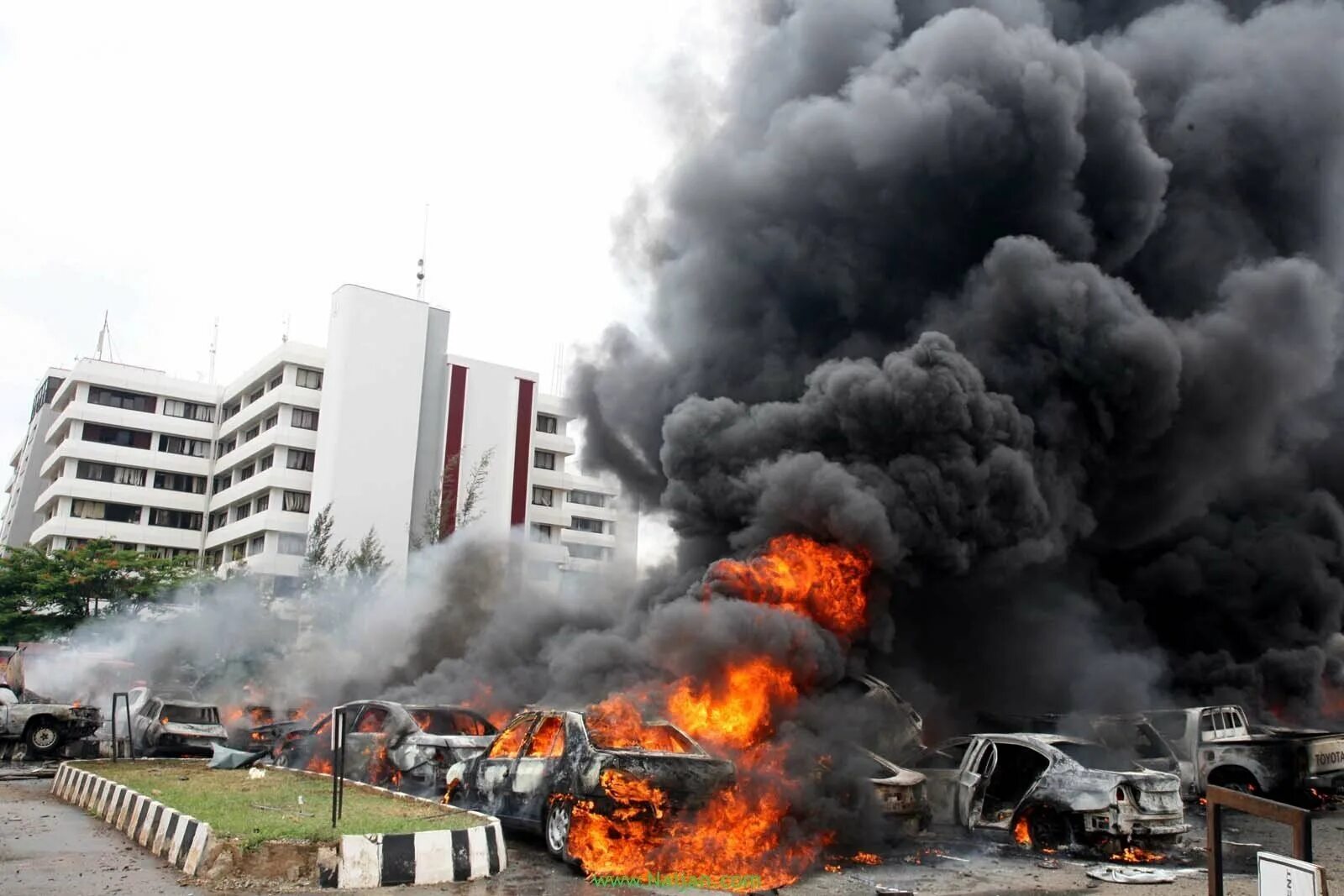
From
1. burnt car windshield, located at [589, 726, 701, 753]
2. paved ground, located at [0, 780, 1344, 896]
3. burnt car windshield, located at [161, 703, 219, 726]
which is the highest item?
burnt car windshield, located at [589, 726, 701, 753]

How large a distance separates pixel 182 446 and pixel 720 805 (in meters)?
54.1

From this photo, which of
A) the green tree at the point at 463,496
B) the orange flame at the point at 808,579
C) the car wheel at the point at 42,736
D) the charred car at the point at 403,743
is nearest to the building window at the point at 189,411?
the green tree at the point at 463,496

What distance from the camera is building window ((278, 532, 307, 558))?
159 ft

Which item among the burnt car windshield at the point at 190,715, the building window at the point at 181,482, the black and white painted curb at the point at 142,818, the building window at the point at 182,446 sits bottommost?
the black and white painted curb at the point at 142,818

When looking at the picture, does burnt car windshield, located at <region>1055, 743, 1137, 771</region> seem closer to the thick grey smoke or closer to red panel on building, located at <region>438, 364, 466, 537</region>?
the thick grey smoke

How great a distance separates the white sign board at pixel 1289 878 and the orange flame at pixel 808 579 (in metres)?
9.27

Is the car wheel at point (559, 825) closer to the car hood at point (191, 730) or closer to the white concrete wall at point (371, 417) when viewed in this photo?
the car hood at point (191, 730)

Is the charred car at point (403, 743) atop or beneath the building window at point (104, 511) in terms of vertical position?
beneath

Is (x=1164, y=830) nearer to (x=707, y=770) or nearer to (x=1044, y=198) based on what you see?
(x=707, y=770)

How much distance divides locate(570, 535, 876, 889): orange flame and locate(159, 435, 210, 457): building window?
167 feet

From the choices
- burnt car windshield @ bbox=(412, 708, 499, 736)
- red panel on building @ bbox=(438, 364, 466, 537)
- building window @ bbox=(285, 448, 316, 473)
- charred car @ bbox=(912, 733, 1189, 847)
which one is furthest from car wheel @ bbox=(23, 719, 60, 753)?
building window @ bbox=(285, 448, 316, 473)

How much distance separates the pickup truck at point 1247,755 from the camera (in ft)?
42.0

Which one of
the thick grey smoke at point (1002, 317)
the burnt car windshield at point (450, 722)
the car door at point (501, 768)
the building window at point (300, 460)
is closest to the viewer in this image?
the car door at point (501, 768)

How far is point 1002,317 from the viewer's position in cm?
1639
